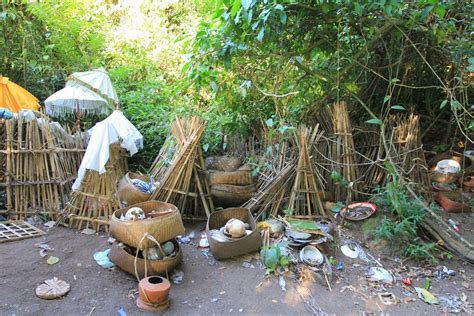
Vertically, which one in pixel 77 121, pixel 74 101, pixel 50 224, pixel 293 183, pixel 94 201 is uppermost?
pixel 74 101

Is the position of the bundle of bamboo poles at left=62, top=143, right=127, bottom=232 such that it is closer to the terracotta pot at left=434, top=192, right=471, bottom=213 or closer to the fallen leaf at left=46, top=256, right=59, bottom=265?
the fallen leaf at left=46, top=256, right=59, bottom=265

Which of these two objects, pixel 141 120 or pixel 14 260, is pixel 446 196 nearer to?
pixel 141 120

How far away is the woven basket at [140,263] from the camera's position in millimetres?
3076

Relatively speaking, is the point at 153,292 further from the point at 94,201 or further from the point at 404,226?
the point at 404,226

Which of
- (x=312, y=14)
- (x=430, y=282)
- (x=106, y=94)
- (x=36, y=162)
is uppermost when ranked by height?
(x=312, y=14)

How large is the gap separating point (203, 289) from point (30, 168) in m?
2.65

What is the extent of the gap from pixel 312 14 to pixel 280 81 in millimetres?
1110

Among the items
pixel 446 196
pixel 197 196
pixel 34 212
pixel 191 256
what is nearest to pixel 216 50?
pixel 197 196

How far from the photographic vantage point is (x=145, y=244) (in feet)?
10.2

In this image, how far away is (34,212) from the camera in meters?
4.29

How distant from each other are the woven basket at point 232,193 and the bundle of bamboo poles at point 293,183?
116 mm

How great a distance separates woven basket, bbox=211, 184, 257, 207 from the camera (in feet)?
14.9

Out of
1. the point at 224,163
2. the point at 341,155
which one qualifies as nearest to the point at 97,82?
the point at 224,163

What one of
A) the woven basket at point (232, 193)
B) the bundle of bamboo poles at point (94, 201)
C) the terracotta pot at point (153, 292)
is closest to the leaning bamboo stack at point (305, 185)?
the woven basket at point (232, 193)
